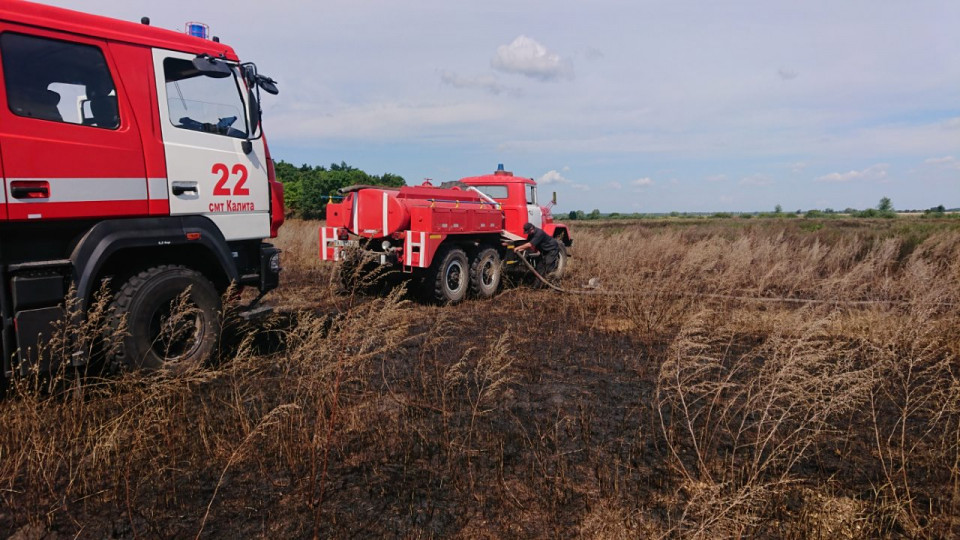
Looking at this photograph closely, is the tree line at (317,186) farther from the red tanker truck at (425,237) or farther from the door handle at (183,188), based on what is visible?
the door handle at (183,188)

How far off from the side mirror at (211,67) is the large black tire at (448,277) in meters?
3.99

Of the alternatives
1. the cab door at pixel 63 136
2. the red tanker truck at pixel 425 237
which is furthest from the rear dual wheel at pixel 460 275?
the cab door at pixel 63 136

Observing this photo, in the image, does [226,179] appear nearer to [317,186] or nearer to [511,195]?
[511,195]

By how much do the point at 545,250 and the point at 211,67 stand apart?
7.10 meters

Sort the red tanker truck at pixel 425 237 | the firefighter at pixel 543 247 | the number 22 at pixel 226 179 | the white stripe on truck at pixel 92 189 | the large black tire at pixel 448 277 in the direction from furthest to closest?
the firefighter at pixel 543 247 → the large black tire at pixel 448 277 → the red tanker truck at pixel 425 237 → the number 22 at pixel 226 179 → the white stripe on truck at pixel 92 189

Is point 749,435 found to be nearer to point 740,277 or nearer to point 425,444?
point 425,444

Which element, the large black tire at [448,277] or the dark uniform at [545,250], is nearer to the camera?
the large black tire at [448,277]

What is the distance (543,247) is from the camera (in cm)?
1055

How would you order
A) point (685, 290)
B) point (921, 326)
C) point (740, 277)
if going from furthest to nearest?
point (740, 277) → point (685, 290) → point (921, 326)

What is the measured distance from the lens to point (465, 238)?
8766mm

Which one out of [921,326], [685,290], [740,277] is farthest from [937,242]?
[921,326]

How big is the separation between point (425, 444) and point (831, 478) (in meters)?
2.33

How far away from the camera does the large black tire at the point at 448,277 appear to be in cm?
808

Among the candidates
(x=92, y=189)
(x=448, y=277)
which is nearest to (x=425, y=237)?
(x=448, y=277)
